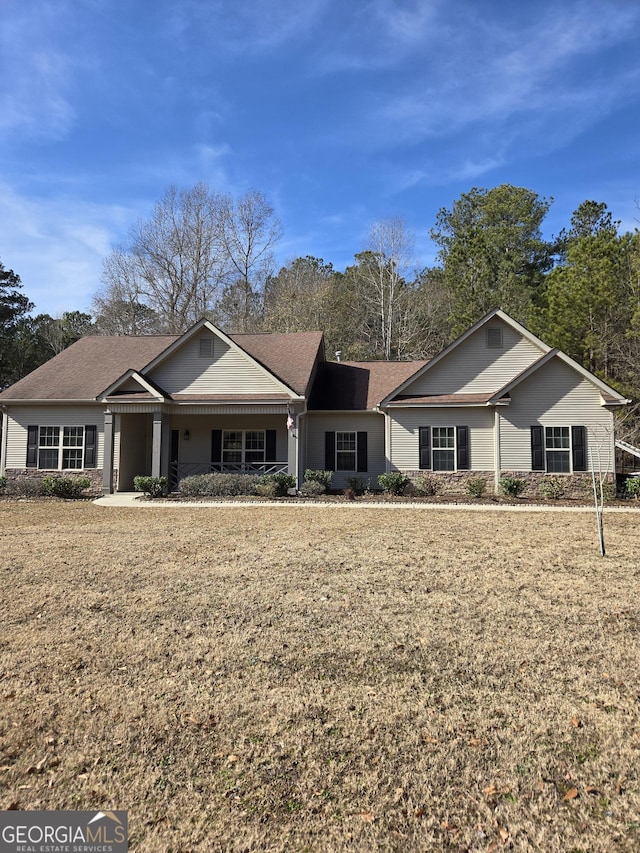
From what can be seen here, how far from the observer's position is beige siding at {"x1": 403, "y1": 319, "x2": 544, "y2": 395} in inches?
742

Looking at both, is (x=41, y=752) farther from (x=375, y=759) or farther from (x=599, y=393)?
(x=599, y=393)

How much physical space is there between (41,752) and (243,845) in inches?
62.9

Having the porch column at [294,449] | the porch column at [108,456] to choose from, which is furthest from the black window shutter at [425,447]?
the porch column at [108,456]

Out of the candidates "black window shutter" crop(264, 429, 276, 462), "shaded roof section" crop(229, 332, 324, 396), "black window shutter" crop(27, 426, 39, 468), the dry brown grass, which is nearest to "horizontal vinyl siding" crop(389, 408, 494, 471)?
"shaded roof section" crop(229, 332, 324, 396)

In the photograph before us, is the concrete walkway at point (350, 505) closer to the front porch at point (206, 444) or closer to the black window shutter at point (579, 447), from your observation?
the black window shutter at point (579, 447)

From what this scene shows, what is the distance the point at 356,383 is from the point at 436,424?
440 cm

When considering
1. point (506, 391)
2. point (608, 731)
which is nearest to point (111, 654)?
point (608, 731)

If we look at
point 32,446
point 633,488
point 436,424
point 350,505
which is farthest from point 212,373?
point 633,488

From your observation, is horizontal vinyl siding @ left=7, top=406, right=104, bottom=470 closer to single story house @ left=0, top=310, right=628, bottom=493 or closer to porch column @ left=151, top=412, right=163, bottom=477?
single story house @ left=0, top=310, right=628, bottom=493

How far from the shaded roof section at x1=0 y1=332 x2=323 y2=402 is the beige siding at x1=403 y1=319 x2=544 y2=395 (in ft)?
14.8

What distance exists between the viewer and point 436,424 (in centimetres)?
1873

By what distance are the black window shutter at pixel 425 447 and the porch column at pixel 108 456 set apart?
10.5m

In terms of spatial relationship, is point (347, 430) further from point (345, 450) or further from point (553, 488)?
point (553, 488)

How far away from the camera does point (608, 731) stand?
3.76 m
